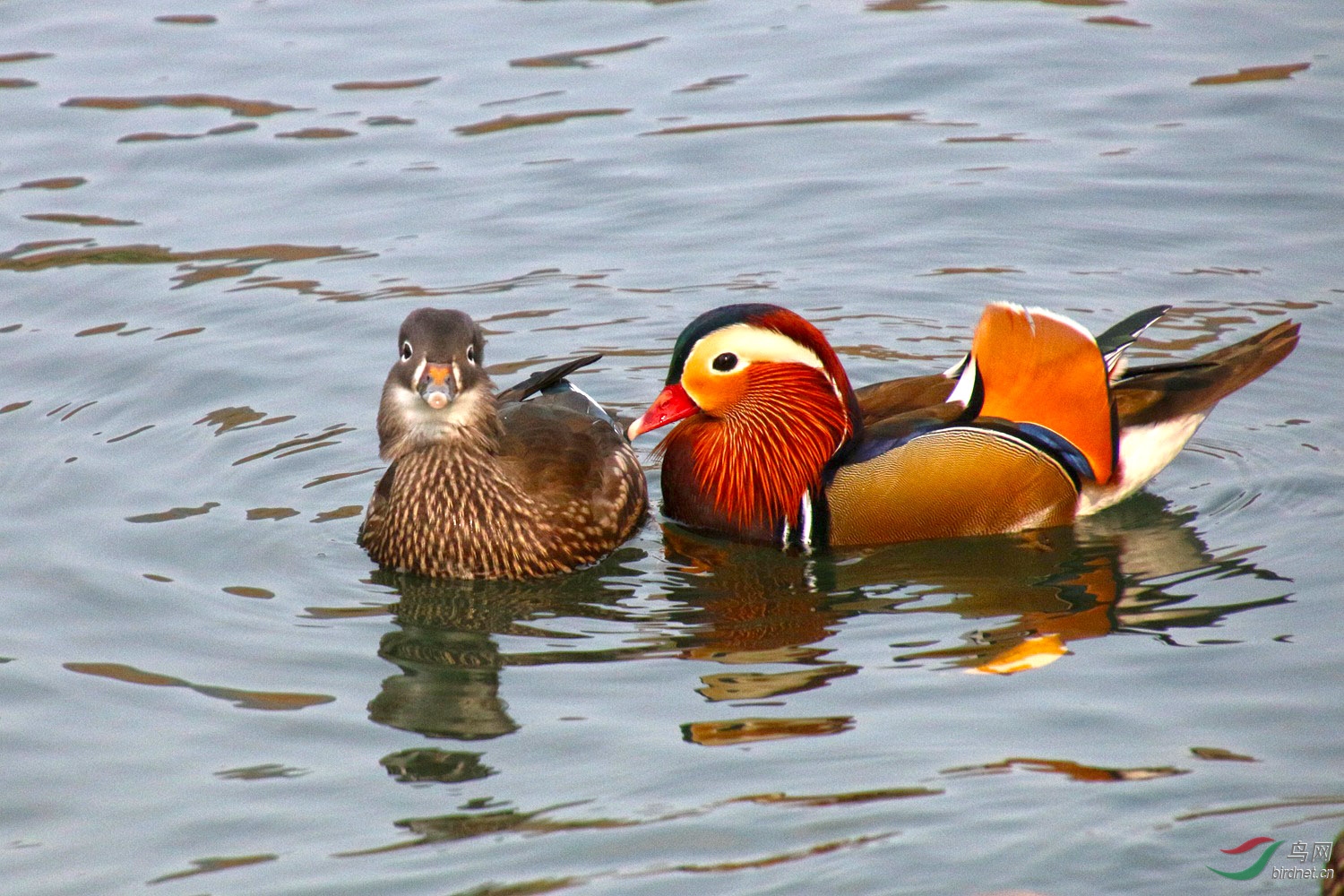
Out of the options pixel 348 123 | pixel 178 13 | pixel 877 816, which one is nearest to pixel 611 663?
pixel 877 816

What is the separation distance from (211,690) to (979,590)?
2.91 m

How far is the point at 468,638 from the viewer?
667 centimetres

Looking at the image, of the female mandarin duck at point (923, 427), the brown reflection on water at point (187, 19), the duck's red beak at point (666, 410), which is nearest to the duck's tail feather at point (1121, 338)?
the female mandarin duck at point (923, 427)

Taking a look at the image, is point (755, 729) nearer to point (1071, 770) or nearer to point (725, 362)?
point (1071, 770)

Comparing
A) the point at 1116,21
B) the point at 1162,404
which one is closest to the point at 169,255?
the point at 1162,404

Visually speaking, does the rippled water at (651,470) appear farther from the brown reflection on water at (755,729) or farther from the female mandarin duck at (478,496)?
the female mandarin duck at (478,496)

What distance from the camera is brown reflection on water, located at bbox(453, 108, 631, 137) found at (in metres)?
12.2

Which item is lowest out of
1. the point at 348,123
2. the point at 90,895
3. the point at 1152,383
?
the point at 90,895

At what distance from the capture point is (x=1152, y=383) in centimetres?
761

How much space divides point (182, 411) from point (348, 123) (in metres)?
4.12

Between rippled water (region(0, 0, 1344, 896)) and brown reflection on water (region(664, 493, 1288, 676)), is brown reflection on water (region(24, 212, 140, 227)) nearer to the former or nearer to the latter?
rippled water (region(0, 0, 1344, 896))

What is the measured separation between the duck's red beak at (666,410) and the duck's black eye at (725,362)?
18cm

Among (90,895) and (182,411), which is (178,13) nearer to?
(182,411)

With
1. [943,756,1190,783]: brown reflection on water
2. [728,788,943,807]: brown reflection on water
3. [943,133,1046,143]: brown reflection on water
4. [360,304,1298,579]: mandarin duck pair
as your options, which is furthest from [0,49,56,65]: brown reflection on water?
[943,756,1190,783]: brown reflection on water
